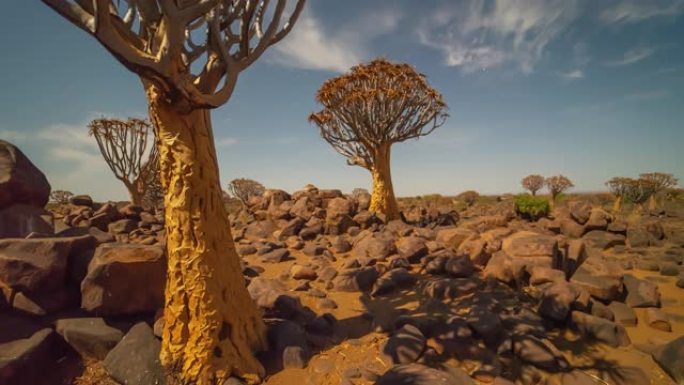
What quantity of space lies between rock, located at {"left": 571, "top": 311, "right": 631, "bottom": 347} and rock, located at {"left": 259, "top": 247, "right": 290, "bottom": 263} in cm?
598

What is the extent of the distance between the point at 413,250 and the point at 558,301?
3129 millimetres

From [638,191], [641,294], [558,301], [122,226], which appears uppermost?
[122,226]

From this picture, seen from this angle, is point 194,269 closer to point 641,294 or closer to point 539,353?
point 539,353

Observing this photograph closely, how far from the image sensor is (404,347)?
357 cm

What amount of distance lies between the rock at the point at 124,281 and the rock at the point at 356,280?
2984mm

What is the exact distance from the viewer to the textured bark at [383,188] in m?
12.0

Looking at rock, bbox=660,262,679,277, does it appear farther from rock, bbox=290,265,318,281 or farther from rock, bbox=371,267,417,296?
rock, bbox=290,265,318,281

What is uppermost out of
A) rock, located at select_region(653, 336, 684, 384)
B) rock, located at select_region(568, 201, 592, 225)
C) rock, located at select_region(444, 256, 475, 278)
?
rock, located at select_region(568, 201, 592, 225)

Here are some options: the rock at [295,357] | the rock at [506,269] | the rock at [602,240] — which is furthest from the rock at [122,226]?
the rock at [602,240]

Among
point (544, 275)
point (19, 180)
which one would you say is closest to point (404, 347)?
point (544, 275)

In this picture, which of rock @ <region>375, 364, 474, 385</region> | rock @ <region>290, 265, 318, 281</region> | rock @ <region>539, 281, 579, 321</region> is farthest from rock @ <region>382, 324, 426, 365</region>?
rock @ <region>290, 265, 318, 281</region>

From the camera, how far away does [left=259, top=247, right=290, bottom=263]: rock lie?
778cm

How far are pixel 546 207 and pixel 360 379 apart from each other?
11.6m

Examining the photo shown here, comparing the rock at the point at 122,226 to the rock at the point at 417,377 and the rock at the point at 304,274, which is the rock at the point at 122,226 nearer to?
the rock at the point at 304,274
